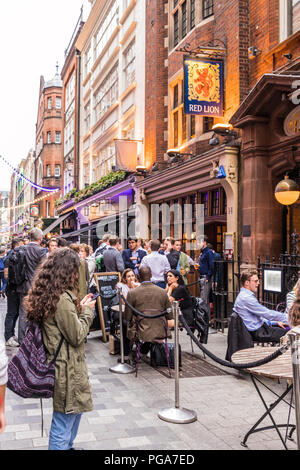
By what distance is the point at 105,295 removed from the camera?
393 inches

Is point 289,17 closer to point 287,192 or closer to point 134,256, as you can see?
point 287,192

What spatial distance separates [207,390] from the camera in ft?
21.0

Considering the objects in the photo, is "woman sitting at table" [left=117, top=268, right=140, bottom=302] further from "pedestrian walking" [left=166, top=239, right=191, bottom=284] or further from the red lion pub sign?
the red lion pub sign

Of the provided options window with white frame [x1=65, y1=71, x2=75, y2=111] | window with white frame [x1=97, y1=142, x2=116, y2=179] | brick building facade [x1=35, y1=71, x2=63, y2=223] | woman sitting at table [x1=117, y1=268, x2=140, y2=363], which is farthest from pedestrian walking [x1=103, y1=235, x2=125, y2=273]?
brick building facade [x1=35, y1=71, x2=63, y2=223]

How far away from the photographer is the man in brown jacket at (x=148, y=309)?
23.6 feet

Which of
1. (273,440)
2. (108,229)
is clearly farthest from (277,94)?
(108,229)

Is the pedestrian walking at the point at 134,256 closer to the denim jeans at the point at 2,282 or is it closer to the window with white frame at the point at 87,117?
the denim jeans at the point at 2,282

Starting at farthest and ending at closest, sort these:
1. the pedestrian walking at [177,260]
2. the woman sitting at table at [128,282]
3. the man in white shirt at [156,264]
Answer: the pedestrian walking at [177,260] < the man in white shirt at [156,264] < the woman sitting at table at [128,282]

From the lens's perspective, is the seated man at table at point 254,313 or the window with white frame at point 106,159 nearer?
the seated man at table at point 254,313

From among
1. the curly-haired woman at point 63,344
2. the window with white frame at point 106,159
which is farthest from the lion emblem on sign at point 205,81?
the window with white frame at point 106,159

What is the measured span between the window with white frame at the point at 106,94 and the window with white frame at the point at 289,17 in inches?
574

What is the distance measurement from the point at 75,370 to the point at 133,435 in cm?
143

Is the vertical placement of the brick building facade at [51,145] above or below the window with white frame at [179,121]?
above

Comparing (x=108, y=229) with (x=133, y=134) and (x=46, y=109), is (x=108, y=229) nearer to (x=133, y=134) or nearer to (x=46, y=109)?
(x=133, y=134)
